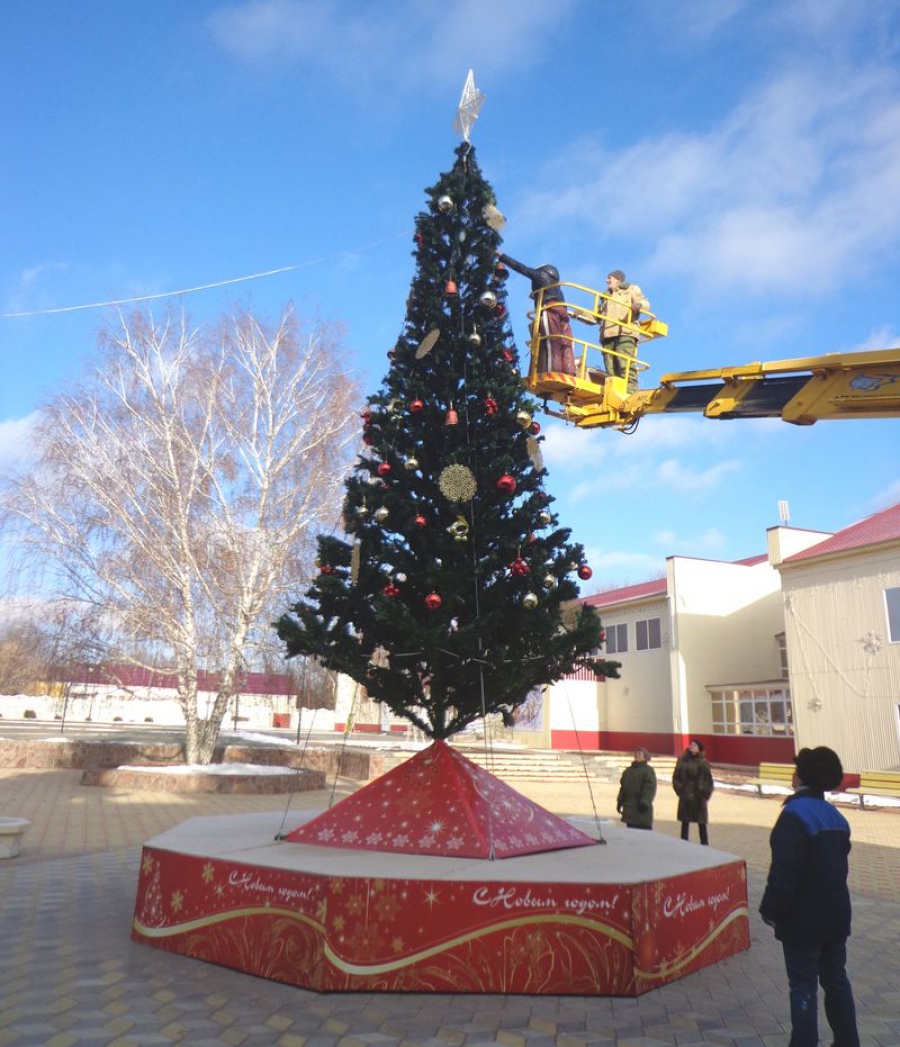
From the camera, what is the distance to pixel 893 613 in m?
21.4

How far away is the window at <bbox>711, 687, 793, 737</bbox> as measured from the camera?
2645 cm

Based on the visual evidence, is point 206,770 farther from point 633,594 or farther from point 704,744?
point 633,594

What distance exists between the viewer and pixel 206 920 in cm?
523

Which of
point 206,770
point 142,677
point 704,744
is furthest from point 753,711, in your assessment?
point 142,677

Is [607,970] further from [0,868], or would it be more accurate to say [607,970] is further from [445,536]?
[0,868]

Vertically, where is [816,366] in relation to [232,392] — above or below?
below

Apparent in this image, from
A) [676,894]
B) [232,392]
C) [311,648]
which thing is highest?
[232,392]

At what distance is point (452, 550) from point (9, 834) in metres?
6.75

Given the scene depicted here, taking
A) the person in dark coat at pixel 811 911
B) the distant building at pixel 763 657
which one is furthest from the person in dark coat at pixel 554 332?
the distant building at pixel 763 657

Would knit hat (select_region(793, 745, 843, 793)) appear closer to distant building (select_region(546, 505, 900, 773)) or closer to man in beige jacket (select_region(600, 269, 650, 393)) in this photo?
man in beige jacket (select_region(600, 269, 650, 393))

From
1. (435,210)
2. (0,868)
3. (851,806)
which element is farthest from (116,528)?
(851,806)

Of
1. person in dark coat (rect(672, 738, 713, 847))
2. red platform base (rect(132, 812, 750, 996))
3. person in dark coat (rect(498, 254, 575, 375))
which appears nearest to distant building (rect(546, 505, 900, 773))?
person in dark coat (rect(672, 738, 713, 847))

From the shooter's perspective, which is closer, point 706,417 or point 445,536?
point 445,536

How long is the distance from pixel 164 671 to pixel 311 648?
13816 mm
